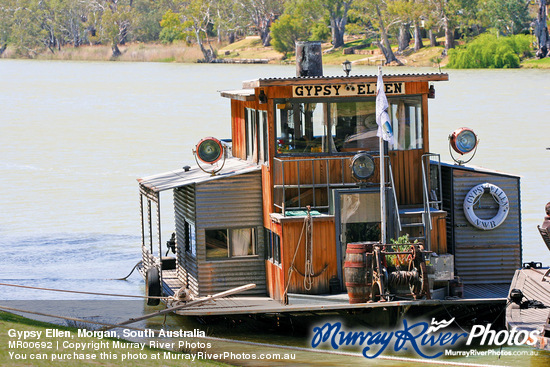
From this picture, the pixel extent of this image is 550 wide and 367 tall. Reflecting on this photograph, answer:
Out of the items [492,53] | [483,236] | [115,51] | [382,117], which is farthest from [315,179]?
[115,51]

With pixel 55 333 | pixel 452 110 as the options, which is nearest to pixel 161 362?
pixel 55 333

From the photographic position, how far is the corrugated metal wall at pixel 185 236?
62.6ft

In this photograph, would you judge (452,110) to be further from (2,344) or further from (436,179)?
(2,344)

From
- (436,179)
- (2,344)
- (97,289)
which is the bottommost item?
(97,289)

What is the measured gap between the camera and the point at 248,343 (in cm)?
1781

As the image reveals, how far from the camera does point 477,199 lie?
61.4ft

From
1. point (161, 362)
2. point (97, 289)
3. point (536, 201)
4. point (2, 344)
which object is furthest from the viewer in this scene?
point (536, 201)

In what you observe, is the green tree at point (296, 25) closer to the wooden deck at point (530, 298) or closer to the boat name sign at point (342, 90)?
the boat name sign at point (342, 90)

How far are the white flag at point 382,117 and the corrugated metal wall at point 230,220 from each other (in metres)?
2.67

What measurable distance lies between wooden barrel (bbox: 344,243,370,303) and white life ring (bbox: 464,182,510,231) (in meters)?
2.96

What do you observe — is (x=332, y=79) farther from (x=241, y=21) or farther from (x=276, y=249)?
(x=241, y=21)

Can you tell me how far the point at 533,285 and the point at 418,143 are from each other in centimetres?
324

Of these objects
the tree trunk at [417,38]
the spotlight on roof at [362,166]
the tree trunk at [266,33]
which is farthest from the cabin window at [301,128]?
the tree trunk at [266,33]

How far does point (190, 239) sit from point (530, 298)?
6.48m
